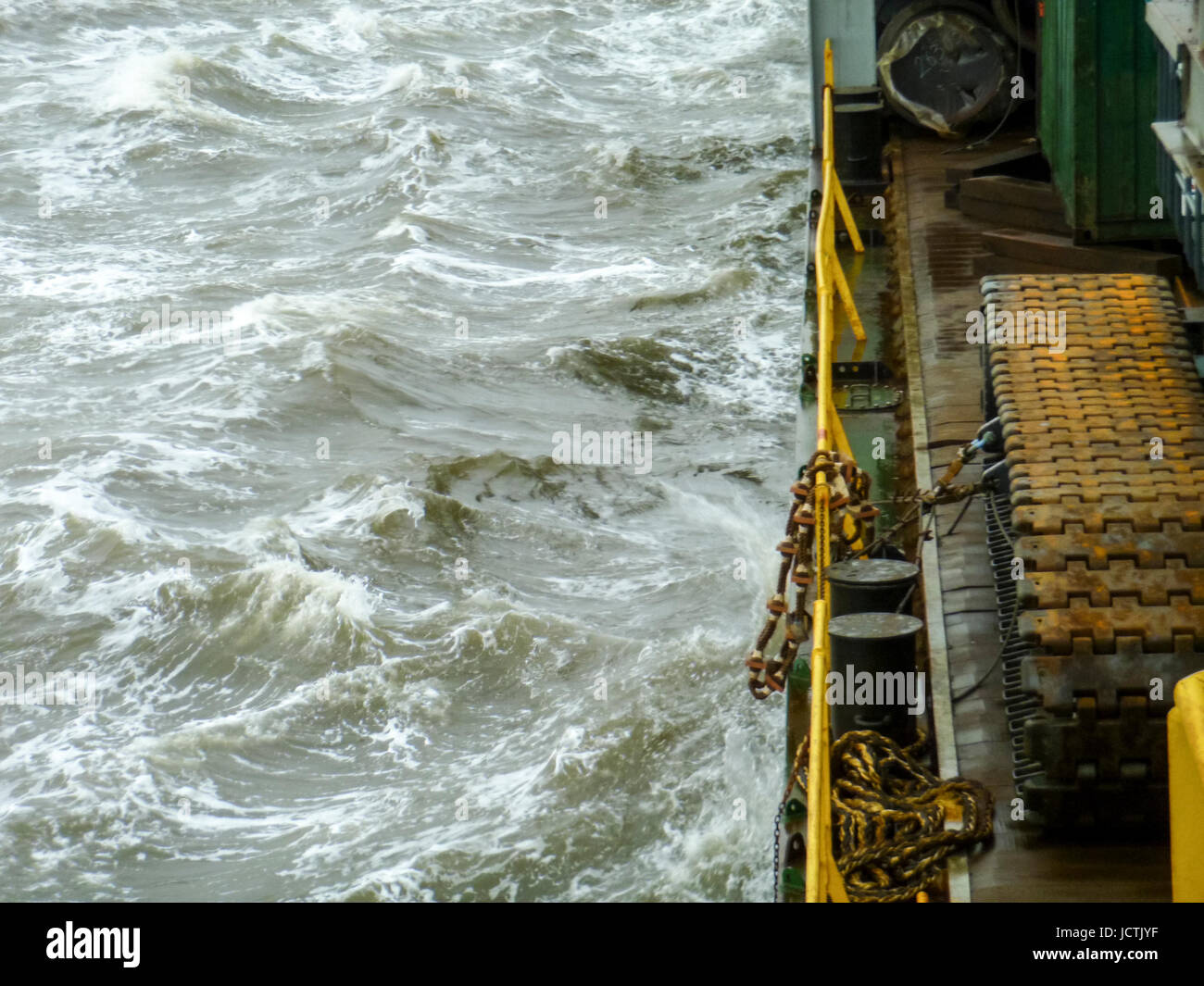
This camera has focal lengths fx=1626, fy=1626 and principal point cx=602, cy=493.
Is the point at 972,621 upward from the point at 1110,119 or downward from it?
downward

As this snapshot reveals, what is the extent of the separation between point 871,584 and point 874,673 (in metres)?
0.58

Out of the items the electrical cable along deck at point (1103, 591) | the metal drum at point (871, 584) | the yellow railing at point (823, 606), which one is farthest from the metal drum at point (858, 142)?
the metal drum at point (871, 584)

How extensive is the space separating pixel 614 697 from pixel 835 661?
377 cm

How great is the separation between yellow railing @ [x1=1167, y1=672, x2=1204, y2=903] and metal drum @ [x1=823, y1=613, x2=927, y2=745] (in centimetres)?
218

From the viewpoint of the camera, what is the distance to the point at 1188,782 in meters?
3.76

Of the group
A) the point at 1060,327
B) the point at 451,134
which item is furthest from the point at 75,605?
the point at 451,134

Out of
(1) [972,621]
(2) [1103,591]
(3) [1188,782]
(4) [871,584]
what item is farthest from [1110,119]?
(3) [1188,782]

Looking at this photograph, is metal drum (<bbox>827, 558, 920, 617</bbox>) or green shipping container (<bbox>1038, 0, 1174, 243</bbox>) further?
green shipping container (<bbox>1038, 0, 1174, 243</bbox>)

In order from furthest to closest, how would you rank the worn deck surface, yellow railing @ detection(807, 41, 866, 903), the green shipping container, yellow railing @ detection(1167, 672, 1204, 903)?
the green shipping container
the worn deck surface
yellow railing @ detection(807, 41, 866, 903)
yellow railing @ detection(1167, 672, 1204, 903)

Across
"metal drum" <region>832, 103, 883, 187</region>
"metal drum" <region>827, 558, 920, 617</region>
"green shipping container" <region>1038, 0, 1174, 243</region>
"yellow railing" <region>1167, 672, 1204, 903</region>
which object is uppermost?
"metal drum" <region>832, 103, 883, 187</region>

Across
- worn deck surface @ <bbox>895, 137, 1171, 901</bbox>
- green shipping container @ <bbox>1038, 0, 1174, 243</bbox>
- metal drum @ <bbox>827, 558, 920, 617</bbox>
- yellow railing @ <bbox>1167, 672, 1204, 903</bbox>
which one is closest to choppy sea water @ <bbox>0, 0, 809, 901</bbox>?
worn deck surface @ <bbox>895, 137, 1171, 901</bbox>

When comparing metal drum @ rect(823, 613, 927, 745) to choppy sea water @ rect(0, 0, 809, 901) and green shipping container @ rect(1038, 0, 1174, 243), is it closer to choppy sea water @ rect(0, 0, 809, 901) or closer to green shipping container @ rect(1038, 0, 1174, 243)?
choppy sea water @ rect(0, 0, 809, 901)

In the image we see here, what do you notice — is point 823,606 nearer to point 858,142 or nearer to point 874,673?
point 874,673

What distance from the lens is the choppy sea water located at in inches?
348
